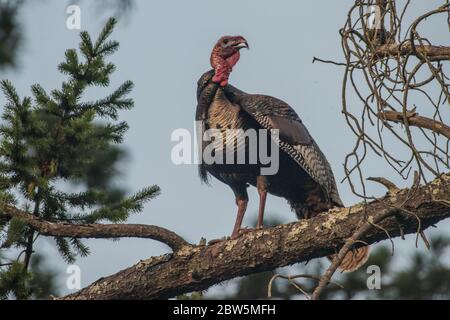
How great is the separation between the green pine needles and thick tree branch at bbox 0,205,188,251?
0.33 feet

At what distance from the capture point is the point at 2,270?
572 centimetres

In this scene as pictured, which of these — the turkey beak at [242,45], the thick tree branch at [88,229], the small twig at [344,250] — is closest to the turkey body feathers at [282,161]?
the turkey beak at [242,45]

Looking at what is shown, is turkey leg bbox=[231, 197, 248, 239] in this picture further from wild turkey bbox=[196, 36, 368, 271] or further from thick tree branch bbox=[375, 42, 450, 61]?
thick tree branch bbox=[375, 42, 450, 61]

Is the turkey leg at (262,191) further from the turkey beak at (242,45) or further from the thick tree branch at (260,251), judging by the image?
the thick tree branch at (260,251)

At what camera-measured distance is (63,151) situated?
624 centimetres

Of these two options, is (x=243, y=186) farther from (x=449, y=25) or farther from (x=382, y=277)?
(x=449, y=25)

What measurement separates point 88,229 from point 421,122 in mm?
1999

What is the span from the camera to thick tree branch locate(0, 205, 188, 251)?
5746 millimetres

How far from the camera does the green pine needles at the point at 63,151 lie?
6.12m

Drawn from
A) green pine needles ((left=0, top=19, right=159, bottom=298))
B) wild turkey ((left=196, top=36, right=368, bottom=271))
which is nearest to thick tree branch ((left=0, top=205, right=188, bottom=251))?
green pine needles ((left=0, top=19, right=159, bottom=298))

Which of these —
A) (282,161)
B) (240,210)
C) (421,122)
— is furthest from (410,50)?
(240,210)

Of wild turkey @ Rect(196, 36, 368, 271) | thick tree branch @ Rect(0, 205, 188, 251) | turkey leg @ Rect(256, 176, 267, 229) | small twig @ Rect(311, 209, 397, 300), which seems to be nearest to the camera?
small twig @ Rect(311, 209, 397, 300)

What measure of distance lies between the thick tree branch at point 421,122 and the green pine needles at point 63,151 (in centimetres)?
184
